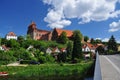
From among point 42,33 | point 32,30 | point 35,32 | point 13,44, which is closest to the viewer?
point 13,44

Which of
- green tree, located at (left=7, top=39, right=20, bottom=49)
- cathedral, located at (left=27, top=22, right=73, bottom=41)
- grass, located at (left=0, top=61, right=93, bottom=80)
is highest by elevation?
cathedral, located at (left=27, top=22, right=73, bottom=41)

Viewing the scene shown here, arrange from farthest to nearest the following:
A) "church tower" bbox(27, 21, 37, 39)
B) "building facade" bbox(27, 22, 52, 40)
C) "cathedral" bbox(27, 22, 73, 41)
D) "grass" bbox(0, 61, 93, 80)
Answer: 1. "church tower" bbox(27, 21, 37, 39)
2. "building facade" bbox(27, 22, 52, 40)
3. "cathedral" bbox(27, 22, 73, 41)
4. "grass" bbox(0, 61, 93, 80)

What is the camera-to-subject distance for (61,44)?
11625 centimetres

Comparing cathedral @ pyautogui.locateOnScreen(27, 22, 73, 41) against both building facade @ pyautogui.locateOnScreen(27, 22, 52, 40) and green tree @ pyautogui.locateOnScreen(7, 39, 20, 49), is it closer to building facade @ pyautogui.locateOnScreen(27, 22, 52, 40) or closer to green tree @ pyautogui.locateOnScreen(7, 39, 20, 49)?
building facade @ pyautogui.locateOnScreen(27, 22, 52, 40)

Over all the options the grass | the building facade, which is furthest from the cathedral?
the grass

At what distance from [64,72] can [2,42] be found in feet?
175

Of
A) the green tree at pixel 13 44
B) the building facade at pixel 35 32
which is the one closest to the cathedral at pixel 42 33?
the building facade at pixel 35 32

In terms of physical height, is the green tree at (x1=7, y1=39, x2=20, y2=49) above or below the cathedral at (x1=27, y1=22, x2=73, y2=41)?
below

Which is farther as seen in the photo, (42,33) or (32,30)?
(42,33)

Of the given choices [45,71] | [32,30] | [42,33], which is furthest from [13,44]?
[42,33]

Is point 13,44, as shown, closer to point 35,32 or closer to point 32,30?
point 35,32

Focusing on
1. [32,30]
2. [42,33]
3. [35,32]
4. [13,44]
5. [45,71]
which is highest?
[32,30]

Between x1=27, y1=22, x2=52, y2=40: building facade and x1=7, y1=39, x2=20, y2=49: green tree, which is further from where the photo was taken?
x1=27, y1=22, x2=52, y2=40: building facade

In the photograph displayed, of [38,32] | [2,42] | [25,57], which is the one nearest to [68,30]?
[38,32]
